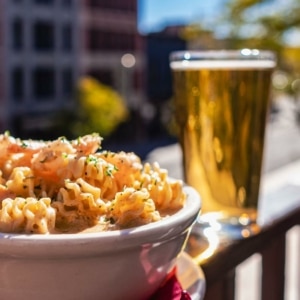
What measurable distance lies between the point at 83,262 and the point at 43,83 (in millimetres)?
12664

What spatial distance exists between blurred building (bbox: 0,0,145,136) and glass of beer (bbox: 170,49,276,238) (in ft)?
37.9

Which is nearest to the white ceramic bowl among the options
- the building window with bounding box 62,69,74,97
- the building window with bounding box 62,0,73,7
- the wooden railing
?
the wooden railing

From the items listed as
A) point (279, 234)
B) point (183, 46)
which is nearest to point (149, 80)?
point (183, 46)

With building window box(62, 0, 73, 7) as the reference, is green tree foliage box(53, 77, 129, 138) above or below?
below

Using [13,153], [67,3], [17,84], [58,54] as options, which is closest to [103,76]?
[58,54]

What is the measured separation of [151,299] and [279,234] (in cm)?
31

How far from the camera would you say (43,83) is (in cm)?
1273

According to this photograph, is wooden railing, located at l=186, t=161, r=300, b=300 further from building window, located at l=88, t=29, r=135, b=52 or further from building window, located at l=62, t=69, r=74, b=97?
building window, located at l=88, t=29, r=135, b=52

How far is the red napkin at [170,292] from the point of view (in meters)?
0.37

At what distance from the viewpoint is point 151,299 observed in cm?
37

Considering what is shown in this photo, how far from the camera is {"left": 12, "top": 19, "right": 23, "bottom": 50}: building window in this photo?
39.4 feet

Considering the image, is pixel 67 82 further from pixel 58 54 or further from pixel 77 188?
pixel 77 188

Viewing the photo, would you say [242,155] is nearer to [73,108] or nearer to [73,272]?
[73,272]

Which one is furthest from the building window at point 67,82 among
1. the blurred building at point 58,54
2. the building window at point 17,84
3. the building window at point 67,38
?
the building window at point 17,84
